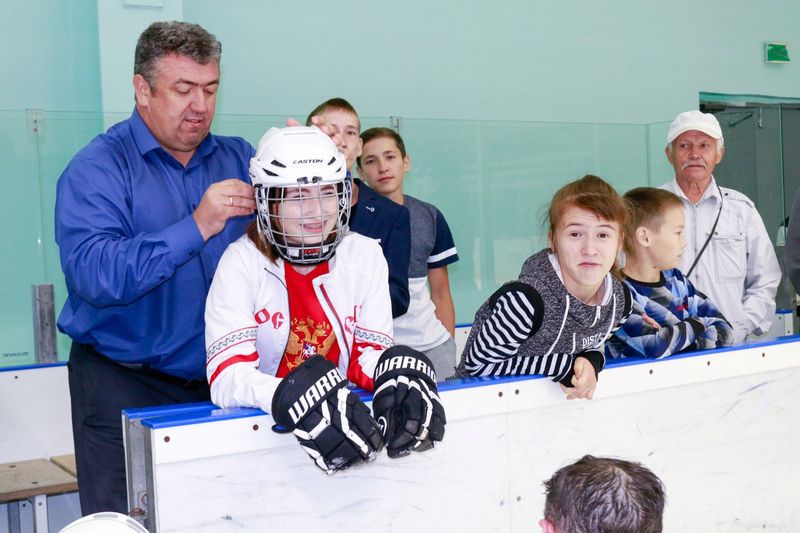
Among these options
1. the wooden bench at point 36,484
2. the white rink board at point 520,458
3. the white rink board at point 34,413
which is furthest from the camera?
the white rink board at point 34,413

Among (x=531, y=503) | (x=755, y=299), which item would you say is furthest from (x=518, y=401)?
(x=755, y=299)

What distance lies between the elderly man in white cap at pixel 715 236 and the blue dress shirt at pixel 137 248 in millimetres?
1957

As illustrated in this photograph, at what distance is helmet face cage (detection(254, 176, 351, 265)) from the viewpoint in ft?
5.92

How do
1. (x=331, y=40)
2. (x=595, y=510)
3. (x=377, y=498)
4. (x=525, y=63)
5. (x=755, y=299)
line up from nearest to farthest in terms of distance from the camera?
(x=595, y=510)
(x=377, y=498)
(x=755, y=299)
(x=331, y=40)
(x=525, y=63)

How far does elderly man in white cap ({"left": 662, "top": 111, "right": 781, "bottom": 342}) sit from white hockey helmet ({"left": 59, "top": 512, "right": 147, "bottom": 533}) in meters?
2.76

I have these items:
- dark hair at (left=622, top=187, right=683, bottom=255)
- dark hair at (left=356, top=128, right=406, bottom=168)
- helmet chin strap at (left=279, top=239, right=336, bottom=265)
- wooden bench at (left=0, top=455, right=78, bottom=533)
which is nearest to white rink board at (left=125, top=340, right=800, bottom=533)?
helmet chin strap at (left=279, top=239, right=336, bottom=265)

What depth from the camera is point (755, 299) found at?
3352mm

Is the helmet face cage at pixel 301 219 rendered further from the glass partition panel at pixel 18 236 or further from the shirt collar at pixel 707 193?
the glass partition panel at pixel 18 236

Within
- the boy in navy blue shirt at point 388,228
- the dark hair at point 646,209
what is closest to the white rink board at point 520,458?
the dark hair at point 646,209

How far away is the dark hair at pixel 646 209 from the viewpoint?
2674 mm

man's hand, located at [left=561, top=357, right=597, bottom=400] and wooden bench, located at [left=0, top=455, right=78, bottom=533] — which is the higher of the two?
man's hand, located at [left=561, top=357, right=597, bottom=400]

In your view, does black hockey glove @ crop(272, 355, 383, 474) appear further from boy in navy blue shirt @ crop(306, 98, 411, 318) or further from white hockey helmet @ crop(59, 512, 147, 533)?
boy in navy blue shirt @ crop(306, 98, 411, 318)

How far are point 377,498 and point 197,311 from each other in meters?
0.67

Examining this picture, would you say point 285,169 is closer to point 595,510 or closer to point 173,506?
point 173,506
